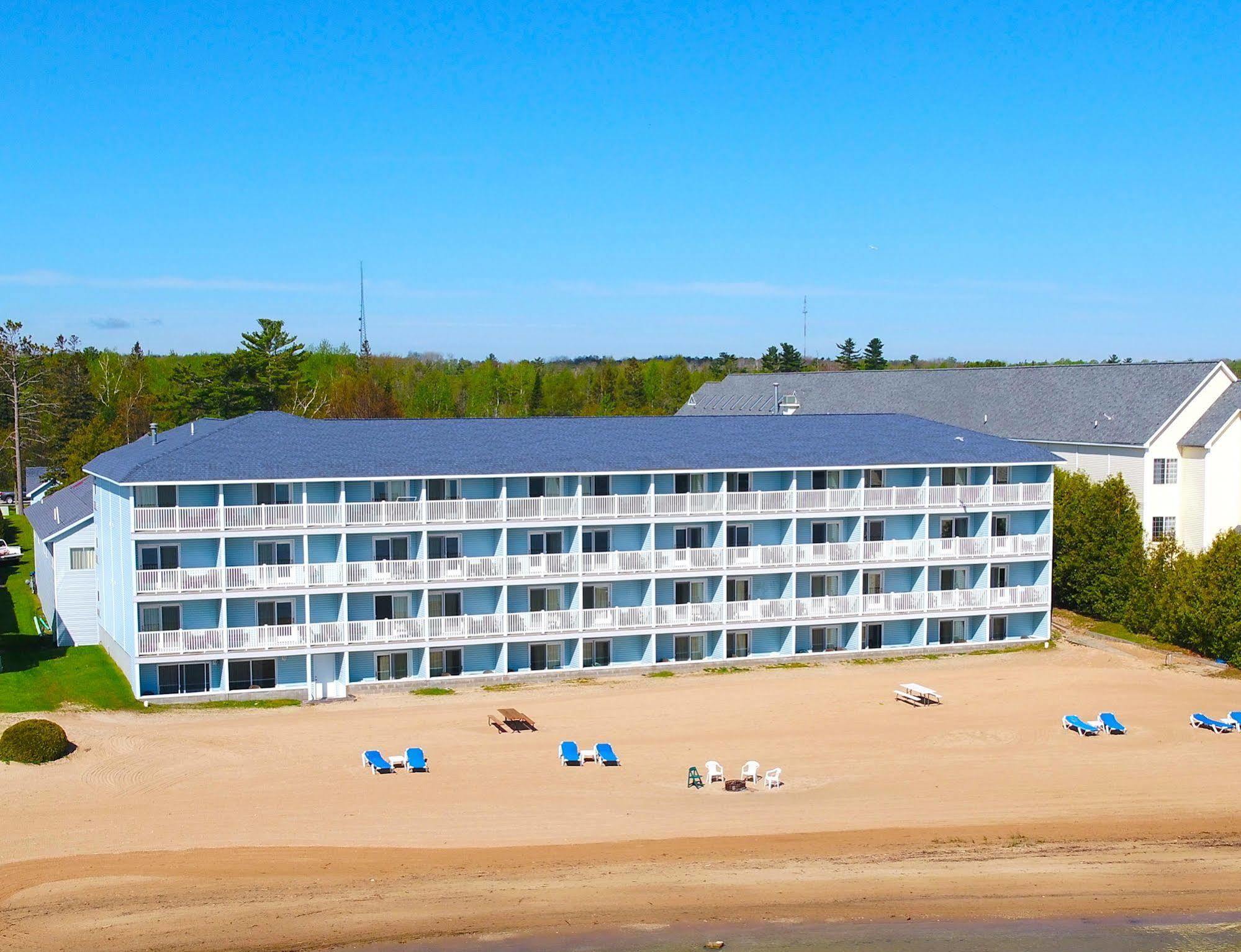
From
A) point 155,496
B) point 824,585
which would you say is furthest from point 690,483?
point 155,496

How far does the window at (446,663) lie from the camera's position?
5116 centimetres

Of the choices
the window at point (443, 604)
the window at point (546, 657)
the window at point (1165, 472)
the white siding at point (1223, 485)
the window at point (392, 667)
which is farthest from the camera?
the window at point (1165, 472)

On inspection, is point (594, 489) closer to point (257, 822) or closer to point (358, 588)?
point (358, 588)

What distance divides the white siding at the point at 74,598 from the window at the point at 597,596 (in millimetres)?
21736

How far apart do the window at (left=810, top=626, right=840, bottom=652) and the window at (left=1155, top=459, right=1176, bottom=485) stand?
2075cm

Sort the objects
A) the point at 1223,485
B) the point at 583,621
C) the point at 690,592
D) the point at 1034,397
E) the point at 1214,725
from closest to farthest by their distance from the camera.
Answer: the point at 1214,725 → the point at 583,621 → the point at 690,592 → the point at 1223,485 → the point at 1034,397

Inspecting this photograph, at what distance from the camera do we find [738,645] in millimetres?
55344

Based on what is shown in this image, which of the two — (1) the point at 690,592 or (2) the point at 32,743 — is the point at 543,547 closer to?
(1) the point at 690,592

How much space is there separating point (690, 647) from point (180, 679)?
20445 millimetres

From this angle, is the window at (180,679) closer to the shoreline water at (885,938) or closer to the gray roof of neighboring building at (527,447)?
the gray roof of neighboring building at (527,447)

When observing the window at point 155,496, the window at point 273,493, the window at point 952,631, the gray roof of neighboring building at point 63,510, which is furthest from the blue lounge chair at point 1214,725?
the gray roof of neighboring building at point 63,510

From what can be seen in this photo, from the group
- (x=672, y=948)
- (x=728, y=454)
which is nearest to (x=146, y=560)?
(x=728, y=454)

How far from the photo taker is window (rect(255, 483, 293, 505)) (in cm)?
4881

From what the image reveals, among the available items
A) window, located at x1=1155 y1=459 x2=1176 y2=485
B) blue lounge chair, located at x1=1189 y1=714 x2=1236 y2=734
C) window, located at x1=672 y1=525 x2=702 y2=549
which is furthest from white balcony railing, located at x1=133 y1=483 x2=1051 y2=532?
blue lounge chair, located at x1=1189 y1=714 x2=1236 y2=734
